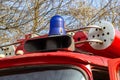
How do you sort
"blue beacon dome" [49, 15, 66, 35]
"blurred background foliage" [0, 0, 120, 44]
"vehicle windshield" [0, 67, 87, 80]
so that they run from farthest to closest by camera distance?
"blurred background foliage" [0, 0, 120, 44] < "blue beacon dome" [49, 15, 66, 35] < "vehicle windshield" [0, 67, 87, 80]

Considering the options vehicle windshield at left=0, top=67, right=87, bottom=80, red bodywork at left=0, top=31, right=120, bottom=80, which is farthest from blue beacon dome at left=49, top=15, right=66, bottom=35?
vehicle windshield at left=0, top=67, right=87, bottom=80

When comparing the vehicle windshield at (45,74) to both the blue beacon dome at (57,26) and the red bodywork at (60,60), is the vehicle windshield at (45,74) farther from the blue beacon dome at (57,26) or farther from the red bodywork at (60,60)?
the blue beacon dome at (57,26)

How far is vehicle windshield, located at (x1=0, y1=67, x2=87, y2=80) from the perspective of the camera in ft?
12.3

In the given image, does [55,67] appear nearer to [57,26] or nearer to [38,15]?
[57,26]

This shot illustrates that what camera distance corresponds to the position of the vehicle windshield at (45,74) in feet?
12.3

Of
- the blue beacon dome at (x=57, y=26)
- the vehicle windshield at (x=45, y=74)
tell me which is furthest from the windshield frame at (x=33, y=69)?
the blue beacon dome at (x=57, y=26)

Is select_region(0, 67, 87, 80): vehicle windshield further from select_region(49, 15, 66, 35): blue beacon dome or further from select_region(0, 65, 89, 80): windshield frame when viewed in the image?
select_region(49, 15, 66, 35): blue beacon dome

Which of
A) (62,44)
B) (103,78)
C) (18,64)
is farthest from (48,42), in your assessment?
(103,78)

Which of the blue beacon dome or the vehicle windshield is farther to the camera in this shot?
the blue beacon dome

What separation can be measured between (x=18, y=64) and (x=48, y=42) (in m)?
0.39

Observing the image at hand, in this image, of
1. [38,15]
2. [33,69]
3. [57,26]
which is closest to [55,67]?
[33,69]

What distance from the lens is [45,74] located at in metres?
3.85

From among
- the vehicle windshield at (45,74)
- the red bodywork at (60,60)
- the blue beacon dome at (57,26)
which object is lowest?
the vehicle windshield at (45,74)

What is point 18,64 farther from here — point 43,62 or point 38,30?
point 38,30
